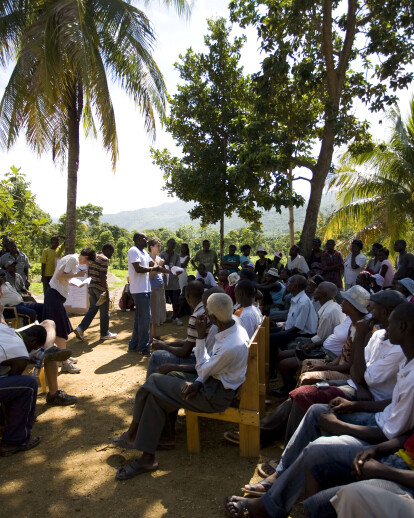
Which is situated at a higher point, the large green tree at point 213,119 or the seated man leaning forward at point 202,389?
the large green tree at point 213,119

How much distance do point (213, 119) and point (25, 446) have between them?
9956 millimetres

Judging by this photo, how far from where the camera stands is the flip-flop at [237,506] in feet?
8.99

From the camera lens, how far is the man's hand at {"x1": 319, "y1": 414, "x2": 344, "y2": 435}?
8.85ft

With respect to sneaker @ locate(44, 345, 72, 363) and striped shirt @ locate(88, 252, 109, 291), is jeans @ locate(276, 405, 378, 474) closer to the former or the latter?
sneaker @ locate(44, 345, 72, 363)

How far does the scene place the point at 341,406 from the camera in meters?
2.89

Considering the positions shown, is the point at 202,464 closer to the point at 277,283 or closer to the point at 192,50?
the point at 277,283

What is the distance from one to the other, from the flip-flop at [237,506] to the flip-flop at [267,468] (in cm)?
41

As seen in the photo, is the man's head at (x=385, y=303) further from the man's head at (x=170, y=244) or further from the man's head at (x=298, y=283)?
the man's head at (x=170, y=244)

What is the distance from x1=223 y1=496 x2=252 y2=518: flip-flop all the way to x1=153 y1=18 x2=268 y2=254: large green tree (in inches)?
356

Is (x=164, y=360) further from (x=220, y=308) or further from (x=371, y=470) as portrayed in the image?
(x=371, y=470)

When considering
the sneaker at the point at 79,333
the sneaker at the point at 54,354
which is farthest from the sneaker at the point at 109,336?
the sneaker at the point at 54,354

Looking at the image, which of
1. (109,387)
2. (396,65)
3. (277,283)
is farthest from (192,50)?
(109,387)

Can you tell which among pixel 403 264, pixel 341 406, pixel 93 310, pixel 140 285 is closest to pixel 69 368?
pixel 140 285

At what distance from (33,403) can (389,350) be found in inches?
126
